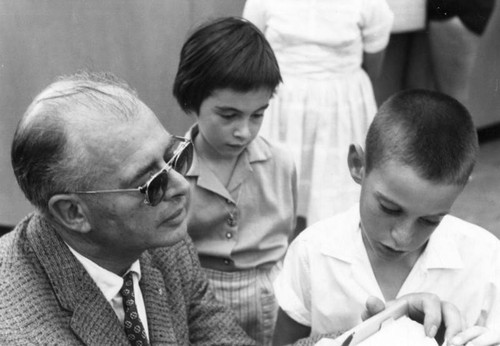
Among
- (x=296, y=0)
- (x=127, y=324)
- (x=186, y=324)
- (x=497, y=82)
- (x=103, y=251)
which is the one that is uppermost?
(x=296, y=0)

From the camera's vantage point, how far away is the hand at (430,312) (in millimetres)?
1771

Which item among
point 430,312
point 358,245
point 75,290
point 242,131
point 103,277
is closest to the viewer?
point 430,312

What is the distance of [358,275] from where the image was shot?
2113 mm

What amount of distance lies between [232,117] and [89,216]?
3.03ft

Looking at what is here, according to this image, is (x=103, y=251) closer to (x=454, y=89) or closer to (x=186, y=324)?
(x=186, y=324)

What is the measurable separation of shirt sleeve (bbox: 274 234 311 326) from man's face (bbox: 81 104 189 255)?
38cm

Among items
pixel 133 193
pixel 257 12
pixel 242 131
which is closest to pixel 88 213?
pixel 133 193

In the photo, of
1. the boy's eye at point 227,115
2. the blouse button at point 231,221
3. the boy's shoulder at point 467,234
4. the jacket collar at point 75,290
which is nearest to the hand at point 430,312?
the boy's shoulder at point 467,234

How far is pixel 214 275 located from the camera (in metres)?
2.80

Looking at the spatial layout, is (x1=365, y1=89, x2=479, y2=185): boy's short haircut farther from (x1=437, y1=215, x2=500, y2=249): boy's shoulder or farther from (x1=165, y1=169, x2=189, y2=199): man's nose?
(x1=165, y1=169, x2=189, y2=199): man's nose

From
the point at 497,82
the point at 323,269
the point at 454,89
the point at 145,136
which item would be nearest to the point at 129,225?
the point at 145,136

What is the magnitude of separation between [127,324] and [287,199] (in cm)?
107

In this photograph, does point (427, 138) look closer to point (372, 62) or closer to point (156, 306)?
point (156, 306)

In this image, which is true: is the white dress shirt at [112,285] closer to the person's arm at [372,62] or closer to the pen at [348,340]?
the pen at [348,340]
